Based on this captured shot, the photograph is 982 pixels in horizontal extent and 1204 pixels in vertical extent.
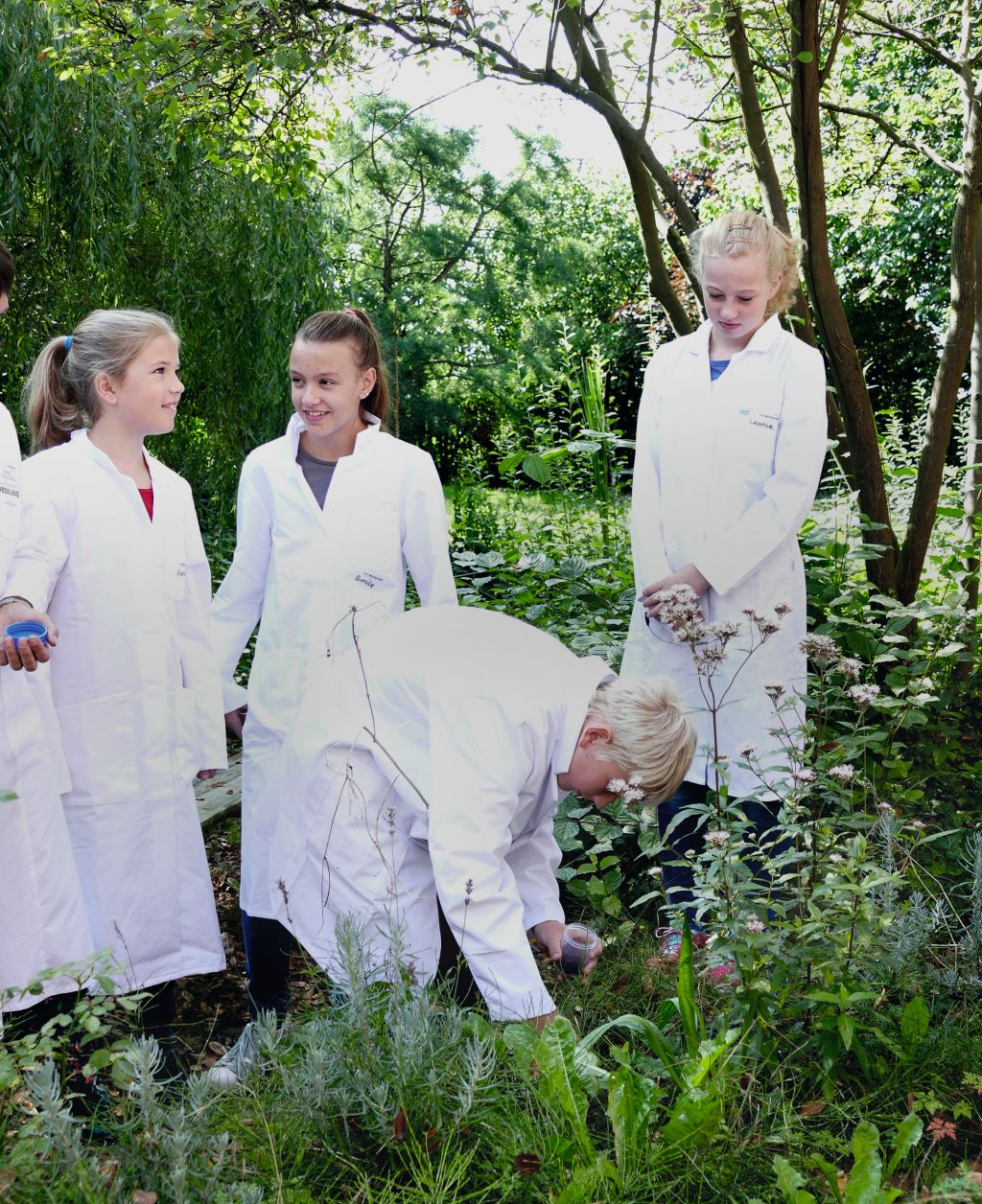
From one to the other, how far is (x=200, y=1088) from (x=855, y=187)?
1324cm

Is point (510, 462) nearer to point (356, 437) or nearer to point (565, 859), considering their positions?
point (356, 437)

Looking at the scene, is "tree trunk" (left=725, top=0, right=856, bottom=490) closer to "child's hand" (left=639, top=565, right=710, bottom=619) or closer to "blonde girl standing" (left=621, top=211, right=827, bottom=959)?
"blonde girl standing" (left=621, top=211, right=827, bottom=959)

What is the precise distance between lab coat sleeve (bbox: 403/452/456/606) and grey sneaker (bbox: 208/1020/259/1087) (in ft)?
4.27

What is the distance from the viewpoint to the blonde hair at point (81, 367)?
9.96ft

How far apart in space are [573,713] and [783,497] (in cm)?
123

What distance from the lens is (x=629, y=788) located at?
2.23 metres

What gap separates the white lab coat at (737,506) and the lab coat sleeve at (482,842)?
3.66ft

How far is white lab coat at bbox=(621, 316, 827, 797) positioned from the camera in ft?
10.8

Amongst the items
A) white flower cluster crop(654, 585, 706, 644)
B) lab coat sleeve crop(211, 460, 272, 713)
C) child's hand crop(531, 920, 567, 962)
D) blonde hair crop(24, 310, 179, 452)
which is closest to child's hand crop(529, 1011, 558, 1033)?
child's hand crop(531, 920, 567, 962)

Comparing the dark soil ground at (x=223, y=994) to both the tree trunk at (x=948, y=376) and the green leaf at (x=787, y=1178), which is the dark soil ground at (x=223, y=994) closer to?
the green leaf at (x=787, y=1178)

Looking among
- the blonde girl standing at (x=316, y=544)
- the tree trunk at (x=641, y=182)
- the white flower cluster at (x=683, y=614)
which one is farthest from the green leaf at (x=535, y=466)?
the white flower cluster at (x=683, y=614)

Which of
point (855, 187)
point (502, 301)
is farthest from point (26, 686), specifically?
point (502, 301)

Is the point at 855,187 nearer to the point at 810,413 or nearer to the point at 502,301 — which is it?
the point at 502,301

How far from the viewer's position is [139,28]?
4934 millimetres
